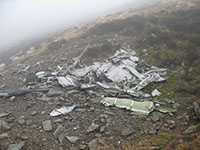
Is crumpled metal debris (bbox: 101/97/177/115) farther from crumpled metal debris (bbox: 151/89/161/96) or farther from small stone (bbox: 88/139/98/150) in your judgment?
small stone (bbox: 88/139/98/150)

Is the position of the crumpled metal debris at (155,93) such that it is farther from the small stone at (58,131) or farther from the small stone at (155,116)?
the small stone at (58,131)

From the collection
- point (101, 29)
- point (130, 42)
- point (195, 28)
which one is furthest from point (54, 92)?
point (101, 29)

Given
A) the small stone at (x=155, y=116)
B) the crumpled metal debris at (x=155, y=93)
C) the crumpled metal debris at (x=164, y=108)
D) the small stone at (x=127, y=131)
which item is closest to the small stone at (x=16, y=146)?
the small stone at (x=127, y=131)

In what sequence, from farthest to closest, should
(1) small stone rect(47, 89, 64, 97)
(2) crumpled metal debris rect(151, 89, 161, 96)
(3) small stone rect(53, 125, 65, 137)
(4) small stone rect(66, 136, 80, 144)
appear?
(1) small stone rect(47, 89, 64, 97) < (2) crumpled metal debris rect(151, 89, 161, 96) < (3) small stone rect(53, 125, 65, 137) < (4) small stone rect(66, 136, 80, 144)

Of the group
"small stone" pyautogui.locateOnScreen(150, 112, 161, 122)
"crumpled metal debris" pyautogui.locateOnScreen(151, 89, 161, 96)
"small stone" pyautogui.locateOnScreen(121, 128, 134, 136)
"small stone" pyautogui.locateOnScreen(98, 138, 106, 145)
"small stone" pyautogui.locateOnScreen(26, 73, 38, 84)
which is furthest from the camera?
"small stone" pyautogui.locateOnScreen(26, 73, 38, 84)

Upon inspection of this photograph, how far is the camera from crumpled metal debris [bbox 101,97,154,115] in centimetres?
488

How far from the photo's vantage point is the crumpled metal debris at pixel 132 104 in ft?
16.0

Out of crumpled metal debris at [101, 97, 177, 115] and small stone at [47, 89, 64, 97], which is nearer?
crumpled metal debris at [101, 97, 177, 115]

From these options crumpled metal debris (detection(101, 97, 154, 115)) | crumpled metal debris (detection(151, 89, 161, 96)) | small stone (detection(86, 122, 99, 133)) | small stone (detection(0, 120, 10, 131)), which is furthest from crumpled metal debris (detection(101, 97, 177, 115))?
small stone (detection(0, 120, 10, 131))

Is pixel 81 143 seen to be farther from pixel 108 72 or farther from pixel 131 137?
pixel 108 72

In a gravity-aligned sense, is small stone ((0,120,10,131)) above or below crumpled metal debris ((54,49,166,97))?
above

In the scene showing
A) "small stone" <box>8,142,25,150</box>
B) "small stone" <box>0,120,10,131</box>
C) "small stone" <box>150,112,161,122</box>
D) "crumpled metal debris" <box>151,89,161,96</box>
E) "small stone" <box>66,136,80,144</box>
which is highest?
"small stone" <box>0,120,10,131</box>

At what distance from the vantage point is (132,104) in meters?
5.16

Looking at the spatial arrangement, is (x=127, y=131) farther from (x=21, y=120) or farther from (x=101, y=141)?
(x=21, y=120)
